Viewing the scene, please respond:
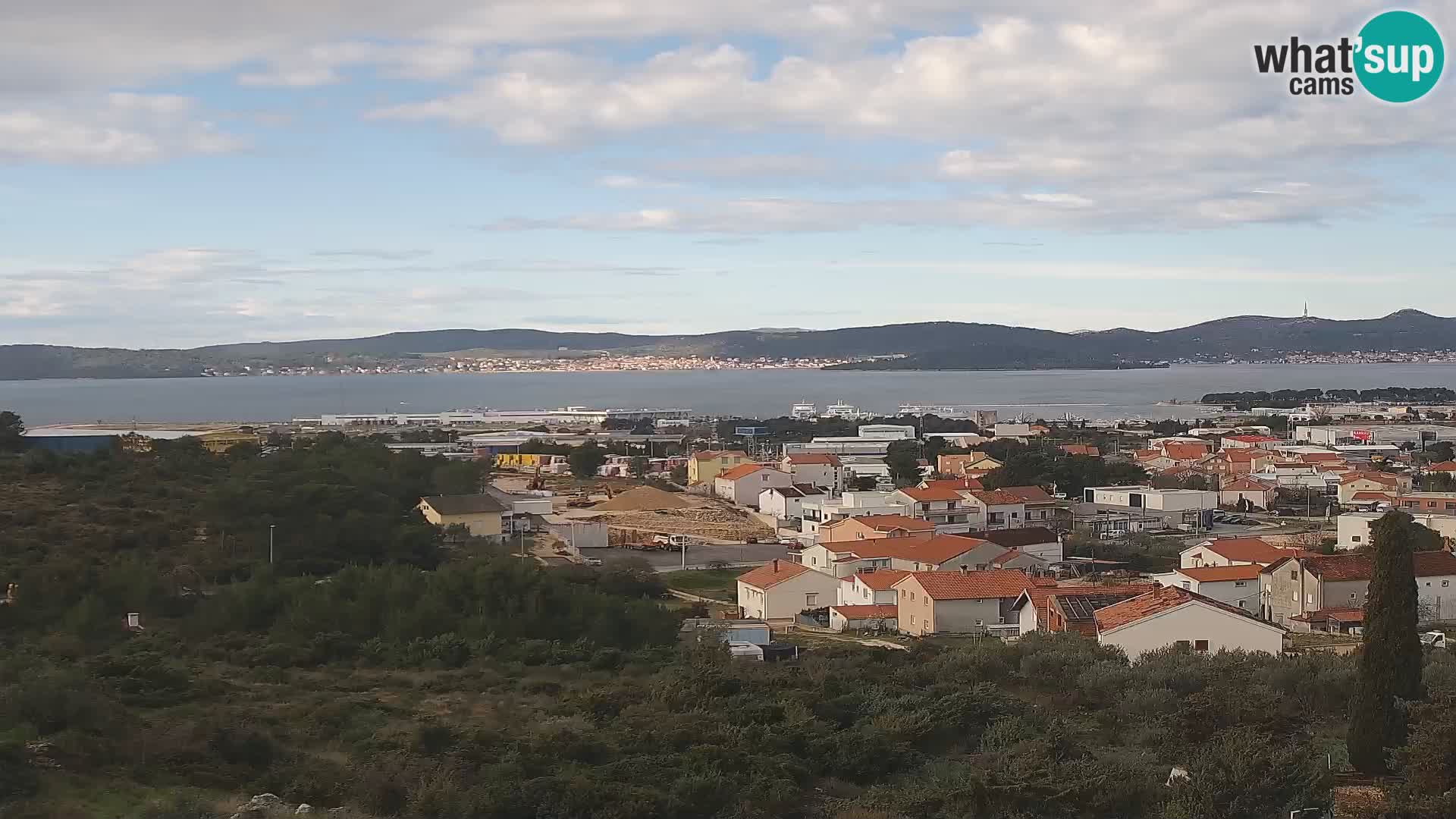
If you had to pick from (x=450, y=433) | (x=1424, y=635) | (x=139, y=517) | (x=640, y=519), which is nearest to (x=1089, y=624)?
(x=1424, y=635)

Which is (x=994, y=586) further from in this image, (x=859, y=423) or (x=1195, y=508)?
(x=859, y=423)

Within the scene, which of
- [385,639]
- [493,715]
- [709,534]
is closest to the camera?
[493,715]

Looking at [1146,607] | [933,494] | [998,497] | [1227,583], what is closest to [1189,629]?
[1146,607]

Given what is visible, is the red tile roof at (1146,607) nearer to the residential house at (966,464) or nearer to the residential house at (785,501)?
the residential house at (785,501)

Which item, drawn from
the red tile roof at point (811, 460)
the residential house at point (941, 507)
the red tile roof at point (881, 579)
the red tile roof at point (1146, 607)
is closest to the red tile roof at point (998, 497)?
the residential house at point (941, 507)

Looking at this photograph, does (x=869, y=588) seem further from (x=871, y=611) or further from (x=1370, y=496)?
(x=1370, y=496)

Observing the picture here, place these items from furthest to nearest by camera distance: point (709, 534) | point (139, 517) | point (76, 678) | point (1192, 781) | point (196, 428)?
point (196, 428), point (709, 534), point (139, 517), point (76, 678), point (1192, 781)
